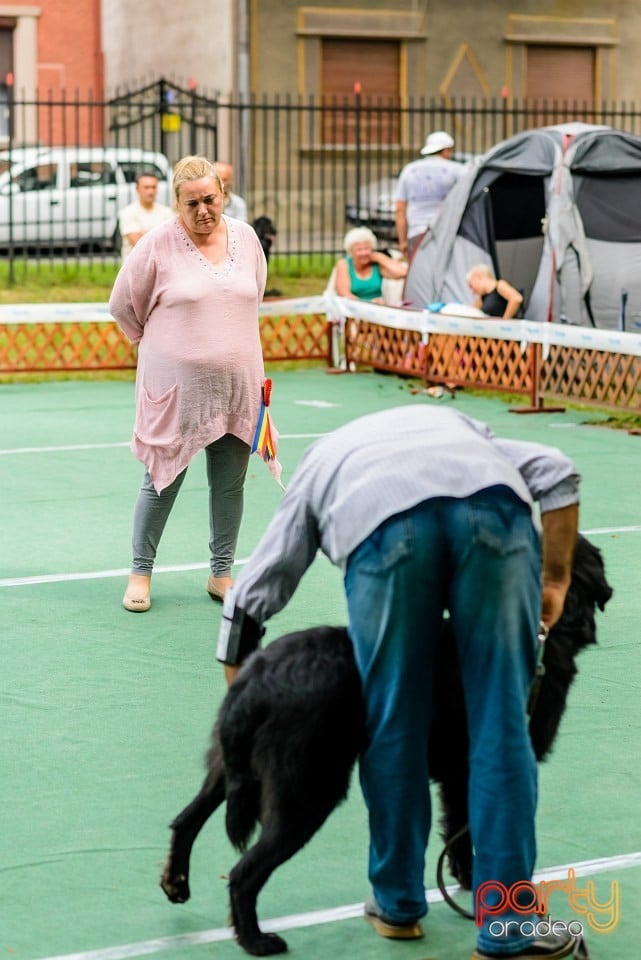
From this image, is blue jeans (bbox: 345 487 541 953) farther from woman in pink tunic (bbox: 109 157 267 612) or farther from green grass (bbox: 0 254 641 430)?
green grass (bbox: 0 254 641 430)

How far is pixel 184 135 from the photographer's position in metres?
27.2

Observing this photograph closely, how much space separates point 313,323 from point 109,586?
8.59 metres

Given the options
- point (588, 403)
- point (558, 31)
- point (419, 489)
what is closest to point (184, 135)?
point (558, 31)

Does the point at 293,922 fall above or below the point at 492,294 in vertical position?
below

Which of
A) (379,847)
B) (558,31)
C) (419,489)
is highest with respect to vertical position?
(558,31)

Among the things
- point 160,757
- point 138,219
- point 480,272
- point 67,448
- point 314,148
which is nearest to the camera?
point 160,757

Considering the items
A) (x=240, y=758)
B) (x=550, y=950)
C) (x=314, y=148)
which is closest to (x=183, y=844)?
(x=240, y=758)

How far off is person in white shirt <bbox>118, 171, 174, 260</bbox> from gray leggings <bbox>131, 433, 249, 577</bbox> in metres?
8.30

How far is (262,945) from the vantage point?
3398mm

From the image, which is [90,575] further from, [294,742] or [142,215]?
[142,215]

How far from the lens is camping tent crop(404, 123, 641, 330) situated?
45.2 feet

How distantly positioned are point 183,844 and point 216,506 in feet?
9.39

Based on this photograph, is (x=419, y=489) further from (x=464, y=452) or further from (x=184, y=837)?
(x=184, y=837)

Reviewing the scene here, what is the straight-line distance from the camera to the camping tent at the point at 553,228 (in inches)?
542
